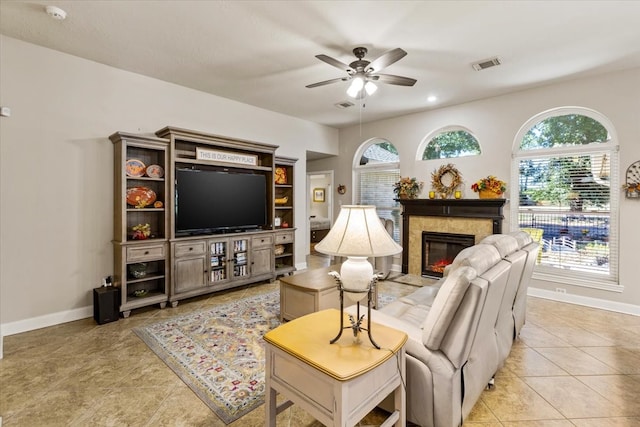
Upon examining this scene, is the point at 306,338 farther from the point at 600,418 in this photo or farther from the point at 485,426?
the point at 600,418

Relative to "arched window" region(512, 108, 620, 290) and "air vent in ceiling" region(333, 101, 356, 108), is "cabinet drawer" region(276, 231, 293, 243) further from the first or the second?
"arched window" region(512, 108, 620, 290)

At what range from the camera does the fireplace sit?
500 cm

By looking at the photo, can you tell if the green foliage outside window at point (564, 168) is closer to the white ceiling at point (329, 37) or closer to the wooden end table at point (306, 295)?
the white ceiling at point (329, 37)

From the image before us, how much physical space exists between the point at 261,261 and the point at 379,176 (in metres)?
3.07

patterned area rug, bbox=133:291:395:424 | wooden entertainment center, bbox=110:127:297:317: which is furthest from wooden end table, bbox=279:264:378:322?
wooden entertainment center, bbox=110:127:297:317

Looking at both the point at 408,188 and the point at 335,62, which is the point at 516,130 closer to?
the point at 408,188

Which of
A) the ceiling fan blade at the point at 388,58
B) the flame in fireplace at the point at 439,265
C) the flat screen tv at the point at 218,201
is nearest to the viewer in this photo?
the ceiling fan blade at the point at 388,58

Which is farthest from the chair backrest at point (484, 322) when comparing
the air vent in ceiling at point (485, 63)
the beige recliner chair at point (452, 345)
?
the air vent in ceiling at point (485, 63)

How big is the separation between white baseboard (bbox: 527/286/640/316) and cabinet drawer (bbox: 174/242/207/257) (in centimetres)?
473

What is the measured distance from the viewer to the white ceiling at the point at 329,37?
2580mm

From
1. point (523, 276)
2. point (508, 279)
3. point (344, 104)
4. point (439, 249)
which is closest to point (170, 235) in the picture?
point (344, 104)

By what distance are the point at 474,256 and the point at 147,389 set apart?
2.41m

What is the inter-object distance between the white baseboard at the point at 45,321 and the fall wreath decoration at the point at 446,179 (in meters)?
5.29

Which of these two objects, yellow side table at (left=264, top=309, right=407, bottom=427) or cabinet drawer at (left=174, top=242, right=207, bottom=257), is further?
cabinet drawer at (left=174, top=242, right=207, bottom=257)
